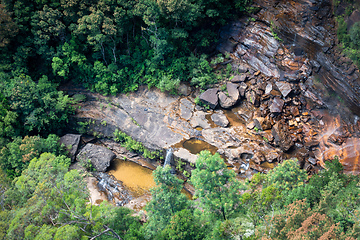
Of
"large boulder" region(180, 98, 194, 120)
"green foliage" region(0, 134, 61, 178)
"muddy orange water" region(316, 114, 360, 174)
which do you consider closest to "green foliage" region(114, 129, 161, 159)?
"large boulder" region(180, 98, 194, 120)

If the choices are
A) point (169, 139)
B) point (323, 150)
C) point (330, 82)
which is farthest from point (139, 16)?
point (323, 150)

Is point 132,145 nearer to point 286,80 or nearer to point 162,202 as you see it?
point 162,202

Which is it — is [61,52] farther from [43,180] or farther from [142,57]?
[43,180]

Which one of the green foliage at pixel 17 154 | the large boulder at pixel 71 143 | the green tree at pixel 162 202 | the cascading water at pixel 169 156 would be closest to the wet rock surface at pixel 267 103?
the cascading water at pixel 169 156

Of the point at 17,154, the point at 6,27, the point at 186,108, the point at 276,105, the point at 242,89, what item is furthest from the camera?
the point at 242,89

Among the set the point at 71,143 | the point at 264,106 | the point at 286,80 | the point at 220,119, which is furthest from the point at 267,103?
the point at 71,143

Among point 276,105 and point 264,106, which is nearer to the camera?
point 276,105

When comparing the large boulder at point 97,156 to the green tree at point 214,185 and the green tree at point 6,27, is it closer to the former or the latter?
the green tree at point 214,185
